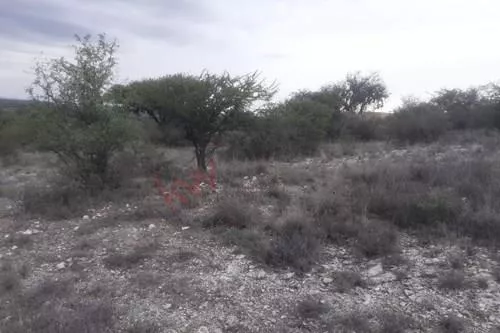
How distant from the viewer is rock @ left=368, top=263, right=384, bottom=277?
5379 millimetres

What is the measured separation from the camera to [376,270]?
5.44 metres

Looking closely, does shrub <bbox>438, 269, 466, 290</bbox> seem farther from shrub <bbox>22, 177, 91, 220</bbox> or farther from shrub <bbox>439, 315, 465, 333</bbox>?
shrub <bbox>22, 177, 91, 220</bbox>

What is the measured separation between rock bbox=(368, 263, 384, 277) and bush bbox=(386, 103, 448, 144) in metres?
15.1

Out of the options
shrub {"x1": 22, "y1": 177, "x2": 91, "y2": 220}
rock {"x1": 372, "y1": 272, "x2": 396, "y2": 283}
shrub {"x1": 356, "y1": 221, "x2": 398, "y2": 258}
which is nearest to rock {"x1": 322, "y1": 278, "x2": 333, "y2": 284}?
rock {"x1": 372, "y1": 272, "x2": 396, "y2": 283}

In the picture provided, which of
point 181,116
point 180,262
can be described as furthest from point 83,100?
point 180,262

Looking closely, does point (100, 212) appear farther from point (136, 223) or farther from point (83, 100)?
point (83, 100)

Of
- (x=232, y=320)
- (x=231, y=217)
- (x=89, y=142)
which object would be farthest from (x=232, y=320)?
(x=89, y=142)

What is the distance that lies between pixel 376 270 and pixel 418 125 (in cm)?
1643

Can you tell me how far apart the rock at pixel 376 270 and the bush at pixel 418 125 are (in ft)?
49.4

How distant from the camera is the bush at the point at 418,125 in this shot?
798 inches

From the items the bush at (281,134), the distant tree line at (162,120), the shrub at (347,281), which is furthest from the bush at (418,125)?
the shrub at (347,281)

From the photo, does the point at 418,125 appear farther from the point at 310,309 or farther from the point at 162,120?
the point at 310,309

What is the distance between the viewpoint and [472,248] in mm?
5863

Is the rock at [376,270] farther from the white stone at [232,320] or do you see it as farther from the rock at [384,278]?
the white stone at [232,320]
